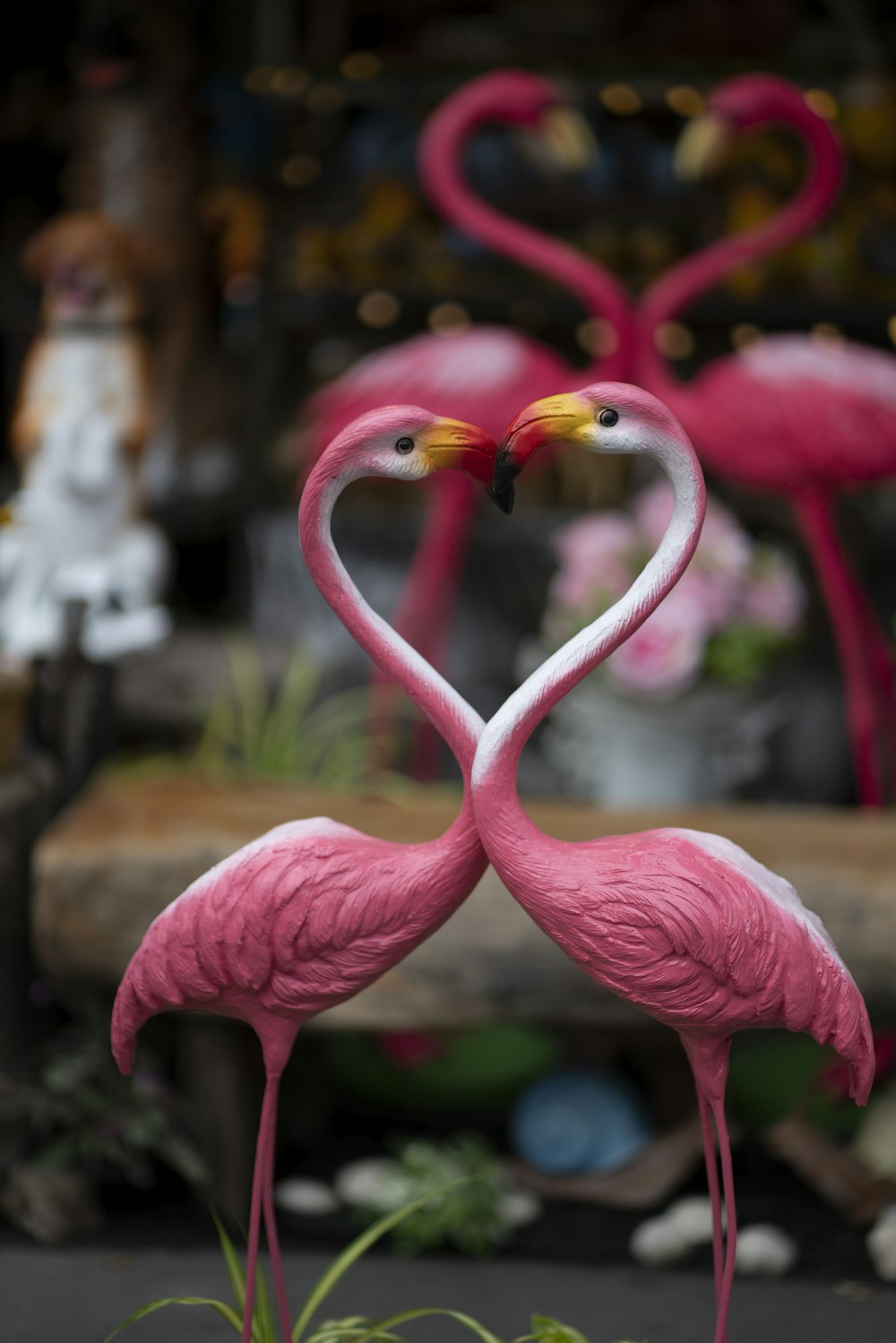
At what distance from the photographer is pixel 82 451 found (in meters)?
3.66

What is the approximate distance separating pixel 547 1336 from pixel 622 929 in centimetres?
52

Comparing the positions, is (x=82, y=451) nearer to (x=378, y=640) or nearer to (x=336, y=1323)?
(x=378, y=640)

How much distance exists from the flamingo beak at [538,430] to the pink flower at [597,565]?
1502mm

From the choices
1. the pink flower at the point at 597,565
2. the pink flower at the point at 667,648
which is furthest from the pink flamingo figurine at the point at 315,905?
the pink flower at the point at 597,565

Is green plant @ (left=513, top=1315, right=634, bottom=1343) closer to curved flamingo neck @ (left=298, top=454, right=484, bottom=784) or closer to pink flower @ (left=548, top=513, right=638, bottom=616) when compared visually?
curved flamingo neck @ (left=298, top=454, right=484, bottom=784)

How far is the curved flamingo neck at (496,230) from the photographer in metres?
3.39

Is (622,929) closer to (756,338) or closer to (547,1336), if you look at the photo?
(547,1336)

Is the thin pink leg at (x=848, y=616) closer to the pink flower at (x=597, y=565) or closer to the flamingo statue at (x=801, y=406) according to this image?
the flamingo statue at (x=801, y=406)

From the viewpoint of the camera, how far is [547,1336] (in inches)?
74.6

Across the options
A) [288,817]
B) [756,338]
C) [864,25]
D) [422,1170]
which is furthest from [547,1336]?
[864,25]

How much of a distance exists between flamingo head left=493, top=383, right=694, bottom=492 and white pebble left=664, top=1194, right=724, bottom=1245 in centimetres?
136

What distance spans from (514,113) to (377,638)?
196 cm

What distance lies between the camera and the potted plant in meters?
3.12

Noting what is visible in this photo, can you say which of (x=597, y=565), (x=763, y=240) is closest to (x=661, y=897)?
(x=597, y=565)
